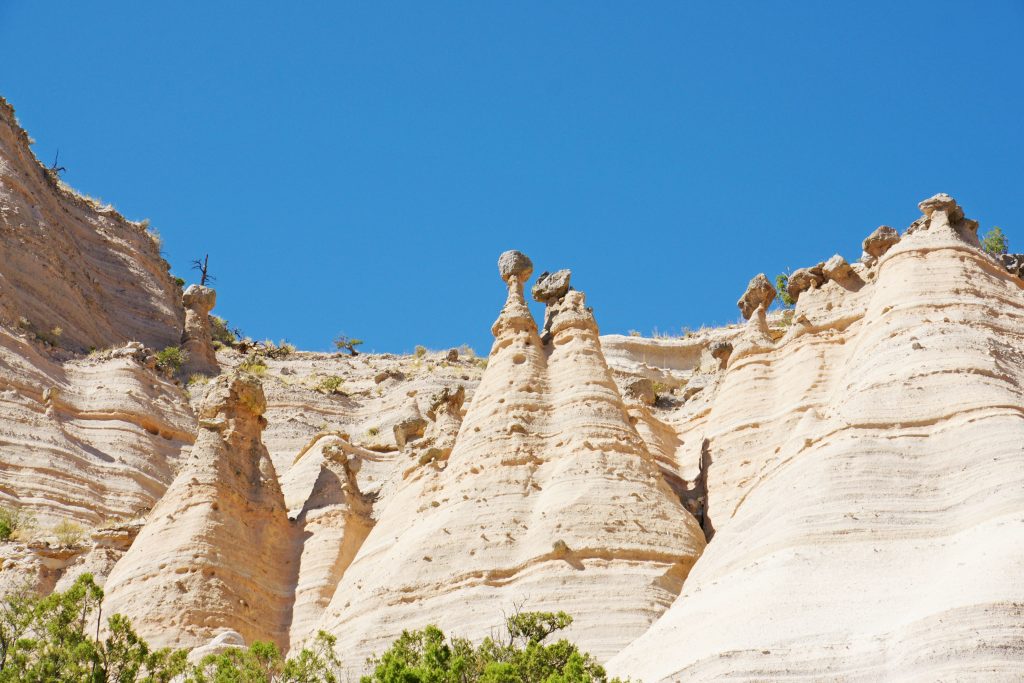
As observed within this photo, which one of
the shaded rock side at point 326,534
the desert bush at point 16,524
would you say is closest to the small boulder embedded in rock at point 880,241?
the shaded rock side at point 326,534

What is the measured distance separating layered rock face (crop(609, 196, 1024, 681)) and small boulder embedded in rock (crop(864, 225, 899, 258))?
253 centimetres

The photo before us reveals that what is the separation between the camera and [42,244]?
46531 mm

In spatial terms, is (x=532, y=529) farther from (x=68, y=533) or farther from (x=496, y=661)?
(x=68, y=533)

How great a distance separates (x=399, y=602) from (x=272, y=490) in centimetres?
748

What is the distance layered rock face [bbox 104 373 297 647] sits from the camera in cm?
2486

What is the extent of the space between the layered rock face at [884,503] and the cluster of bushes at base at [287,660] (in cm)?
109

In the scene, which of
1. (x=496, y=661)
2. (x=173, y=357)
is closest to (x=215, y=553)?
(x=496, y=661)

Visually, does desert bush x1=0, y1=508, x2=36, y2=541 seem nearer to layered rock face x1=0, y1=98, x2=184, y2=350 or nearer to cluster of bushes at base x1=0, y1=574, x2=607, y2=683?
cluster of bushes at base x1=0, y1=574, x2=607, y2=683

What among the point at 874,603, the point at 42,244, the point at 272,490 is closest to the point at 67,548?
the point at 272,490

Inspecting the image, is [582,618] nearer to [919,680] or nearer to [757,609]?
[757,609]

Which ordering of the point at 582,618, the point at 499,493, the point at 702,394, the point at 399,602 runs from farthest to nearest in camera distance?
1. the point at 702,394
2. the point at 499,493
3. the point at 399,602
4. the point at 582,618

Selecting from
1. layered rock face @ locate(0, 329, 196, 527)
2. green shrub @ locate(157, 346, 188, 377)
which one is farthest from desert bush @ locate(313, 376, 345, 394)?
layered rock face @ locate(0, 329, 196, 527)

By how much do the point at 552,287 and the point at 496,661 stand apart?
15.9 metres

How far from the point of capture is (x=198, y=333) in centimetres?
5356
